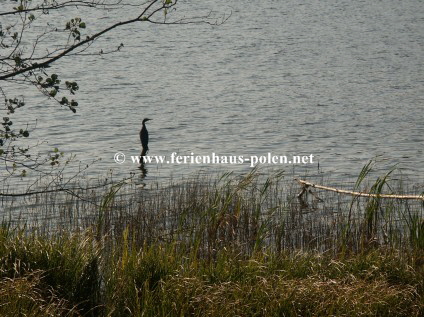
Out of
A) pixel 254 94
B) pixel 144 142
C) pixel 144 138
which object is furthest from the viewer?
pixel 254 94

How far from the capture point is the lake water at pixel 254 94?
19.3 meters

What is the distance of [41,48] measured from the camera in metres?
31.8

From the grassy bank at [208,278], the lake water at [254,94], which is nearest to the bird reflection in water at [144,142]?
the lake water at [254,94]

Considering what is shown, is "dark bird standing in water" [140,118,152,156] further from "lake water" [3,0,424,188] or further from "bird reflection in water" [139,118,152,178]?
"lake water" [3,0,424,188]

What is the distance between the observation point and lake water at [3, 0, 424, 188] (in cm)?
1931

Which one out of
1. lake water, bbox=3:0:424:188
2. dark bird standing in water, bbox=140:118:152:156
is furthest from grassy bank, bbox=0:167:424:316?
dark bird standing in water, bbox=140:118:152:156

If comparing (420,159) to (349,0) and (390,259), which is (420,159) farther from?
(349,0)

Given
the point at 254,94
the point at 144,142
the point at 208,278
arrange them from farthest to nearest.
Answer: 1. the point at 254,94
2. the point at 144,142
3. the point at 208,278

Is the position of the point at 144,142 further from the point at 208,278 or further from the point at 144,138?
the point at 208,278

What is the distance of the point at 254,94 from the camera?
25.3m

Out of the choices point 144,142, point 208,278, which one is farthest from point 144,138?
point 208,278

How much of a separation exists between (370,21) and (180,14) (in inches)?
353

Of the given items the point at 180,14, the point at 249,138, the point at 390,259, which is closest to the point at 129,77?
the point at 249,138

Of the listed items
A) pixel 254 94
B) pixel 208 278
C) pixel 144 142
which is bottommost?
pixel 208 278
